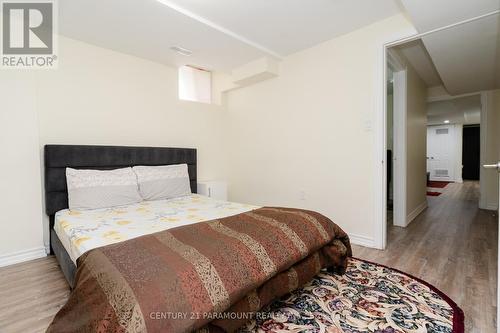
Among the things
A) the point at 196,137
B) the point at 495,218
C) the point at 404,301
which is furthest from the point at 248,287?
the point at 495,218

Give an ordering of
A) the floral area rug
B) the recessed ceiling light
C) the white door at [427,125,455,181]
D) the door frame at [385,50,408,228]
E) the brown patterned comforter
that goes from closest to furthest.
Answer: the brown patterned comforter < the floral area rug < the recessed ceiling light < the door frame at [385,50,408,228] < the white door at [427,125,455,181]

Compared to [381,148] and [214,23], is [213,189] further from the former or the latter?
[381,148]

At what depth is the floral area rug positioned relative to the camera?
1.45 meters

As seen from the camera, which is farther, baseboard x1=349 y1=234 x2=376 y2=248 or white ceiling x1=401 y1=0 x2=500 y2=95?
baseboard x1=349 y1=234 x2=376 y2=248

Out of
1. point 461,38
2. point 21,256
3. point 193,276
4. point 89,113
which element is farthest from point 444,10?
point 21,256

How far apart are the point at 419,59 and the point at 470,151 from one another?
8.53 meters

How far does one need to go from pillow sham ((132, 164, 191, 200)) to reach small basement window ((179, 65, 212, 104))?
52.1 inches

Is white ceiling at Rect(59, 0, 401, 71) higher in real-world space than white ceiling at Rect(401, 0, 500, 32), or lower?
higher

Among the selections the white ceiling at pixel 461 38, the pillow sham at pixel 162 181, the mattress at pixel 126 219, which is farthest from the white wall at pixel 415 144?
the pillow sham at pixel 162 181

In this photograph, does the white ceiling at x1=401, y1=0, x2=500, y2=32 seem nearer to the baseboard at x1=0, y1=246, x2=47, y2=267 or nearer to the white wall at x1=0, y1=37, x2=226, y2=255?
the white wall at x1=0, y1=37, x2=226, y2=255

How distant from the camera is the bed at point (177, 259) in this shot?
38.8 inches

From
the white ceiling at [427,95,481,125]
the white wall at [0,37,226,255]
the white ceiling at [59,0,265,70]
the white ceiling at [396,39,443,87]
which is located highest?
the white ceiling at [396,39,443,87]

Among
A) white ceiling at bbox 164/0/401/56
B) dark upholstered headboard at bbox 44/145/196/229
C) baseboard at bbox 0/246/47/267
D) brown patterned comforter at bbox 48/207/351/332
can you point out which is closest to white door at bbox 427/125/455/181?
white ceiling at bbox 164/0/401/56

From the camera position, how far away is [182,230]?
1.61 m
